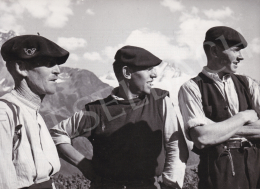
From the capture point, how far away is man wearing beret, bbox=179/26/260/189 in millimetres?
2496

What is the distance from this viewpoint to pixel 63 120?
278cm

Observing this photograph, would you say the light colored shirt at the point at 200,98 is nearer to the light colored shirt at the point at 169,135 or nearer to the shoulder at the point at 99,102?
the light colored shirt at the point at 169,135

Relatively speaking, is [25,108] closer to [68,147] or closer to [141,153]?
[68,147]

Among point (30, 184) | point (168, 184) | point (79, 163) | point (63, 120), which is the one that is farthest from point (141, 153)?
point (30, 184)

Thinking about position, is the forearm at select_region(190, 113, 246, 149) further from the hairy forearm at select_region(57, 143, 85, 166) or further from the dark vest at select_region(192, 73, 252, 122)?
the hairy forearm at select_region(57, 143, 85, 166)

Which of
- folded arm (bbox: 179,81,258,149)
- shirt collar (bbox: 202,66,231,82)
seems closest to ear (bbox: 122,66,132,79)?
folded arm (bbox: 179,81,258,149)

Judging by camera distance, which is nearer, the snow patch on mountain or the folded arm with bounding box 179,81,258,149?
the folded arm with bounding box 179,81,258,149

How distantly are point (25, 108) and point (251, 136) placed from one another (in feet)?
5.37

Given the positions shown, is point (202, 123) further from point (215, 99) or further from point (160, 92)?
point (160, 92)

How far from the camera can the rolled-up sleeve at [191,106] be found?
2469 millimetres

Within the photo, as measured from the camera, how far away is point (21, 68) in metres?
2.33

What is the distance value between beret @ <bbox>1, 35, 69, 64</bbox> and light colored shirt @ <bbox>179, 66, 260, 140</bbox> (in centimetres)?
99

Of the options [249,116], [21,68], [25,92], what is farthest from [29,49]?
[249,116]

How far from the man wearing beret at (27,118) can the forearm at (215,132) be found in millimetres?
992
